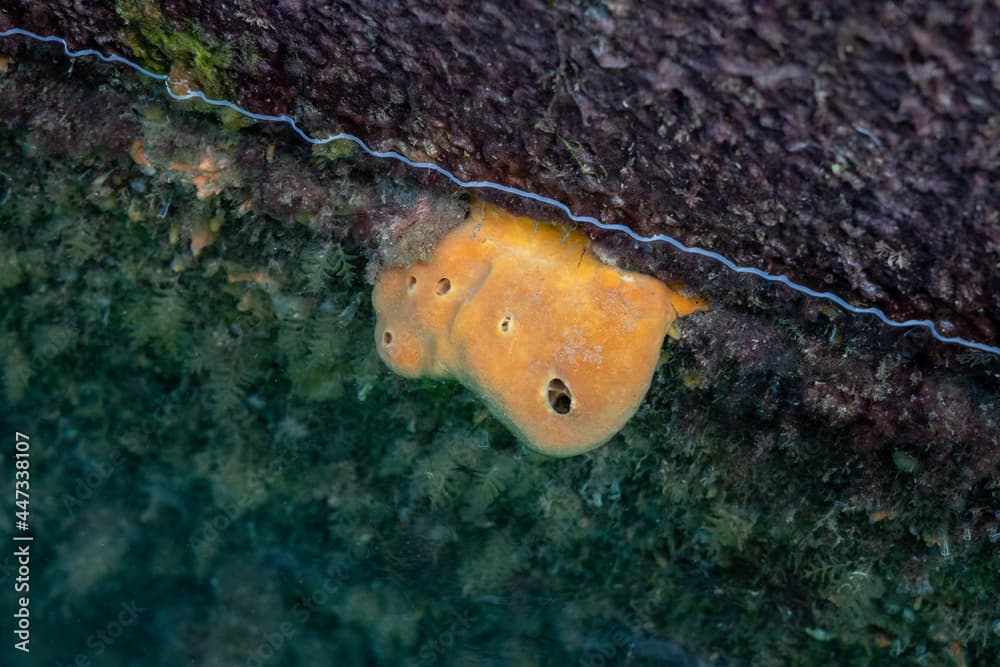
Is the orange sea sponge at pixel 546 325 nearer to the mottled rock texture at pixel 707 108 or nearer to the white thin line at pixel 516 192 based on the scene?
the white thin line at pixel 516 192

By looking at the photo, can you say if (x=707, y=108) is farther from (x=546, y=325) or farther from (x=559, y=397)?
(x=559, y=397)

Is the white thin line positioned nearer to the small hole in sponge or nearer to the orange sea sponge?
the orange sea sponge

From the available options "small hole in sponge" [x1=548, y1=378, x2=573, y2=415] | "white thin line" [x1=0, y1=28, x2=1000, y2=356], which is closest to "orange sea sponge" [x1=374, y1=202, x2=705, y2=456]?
"small hole in sponge" [x1=548, y1=378, x2=573, y2=415]

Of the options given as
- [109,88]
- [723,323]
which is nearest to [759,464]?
[723,323]

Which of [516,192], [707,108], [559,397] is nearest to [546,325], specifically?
[559,397]

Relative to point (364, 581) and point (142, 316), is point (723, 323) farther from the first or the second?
point (142, 316)

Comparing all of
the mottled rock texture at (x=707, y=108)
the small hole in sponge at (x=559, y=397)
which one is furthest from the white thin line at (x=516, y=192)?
the small hole in sponge at (x=559, y=397)
